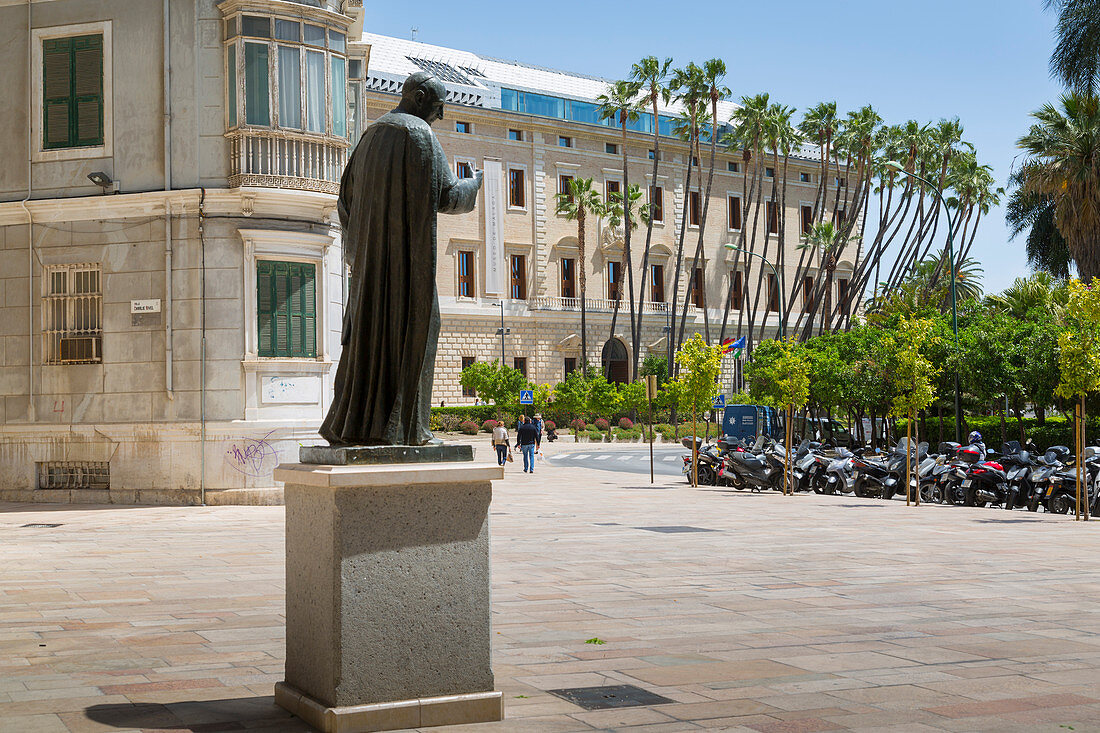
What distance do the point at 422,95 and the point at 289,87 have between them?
15.1 metres

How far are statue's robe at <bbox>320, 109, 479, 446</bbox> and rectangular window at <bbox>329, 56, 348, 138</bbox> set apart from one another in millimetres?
15591

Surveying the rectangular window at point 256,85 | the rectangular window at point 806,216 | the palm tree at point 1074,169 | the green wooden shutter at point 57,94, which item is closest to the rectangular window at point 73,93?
the green wooden shutter at point 57,94

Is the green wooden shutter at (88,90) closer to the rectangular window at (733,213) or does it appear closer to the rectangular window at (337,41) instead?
the rectangular window at (337,41)

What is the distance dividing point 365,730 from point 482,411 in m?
52.9

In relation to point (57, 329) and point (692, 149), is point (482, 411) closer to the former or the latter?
point (692, 149)

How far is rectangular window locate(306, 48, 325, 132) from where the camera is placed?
20.5 metres

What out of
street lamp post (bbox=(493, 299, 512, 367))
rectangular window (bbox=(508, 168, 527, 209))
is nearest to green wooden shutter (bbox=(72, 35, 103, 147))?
street lamp post (bbox=(493, 299, 512, 367))

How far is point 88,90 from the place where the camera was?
20547 millimetres

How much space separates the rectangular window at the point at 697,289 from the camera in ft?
245

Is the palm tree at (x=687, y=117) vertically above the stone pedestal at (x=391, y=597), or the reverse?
the palm tree at (x=687, y=117)

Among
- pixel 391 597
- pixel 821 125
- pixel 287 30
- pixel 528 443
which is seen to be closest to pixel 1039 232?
pixel 821 125

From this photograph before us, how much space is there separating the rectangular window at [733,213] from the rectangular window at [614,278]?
9588 mm

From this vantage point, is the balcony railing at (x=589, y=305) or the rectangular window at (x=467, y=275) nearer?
the rectangular window at (x=467, y=275)

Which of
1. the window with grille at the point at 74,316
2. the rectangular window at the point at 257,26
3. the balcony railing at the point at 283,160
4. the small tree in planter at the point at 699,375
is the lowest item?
the small tree in planter at the point at 699,375
